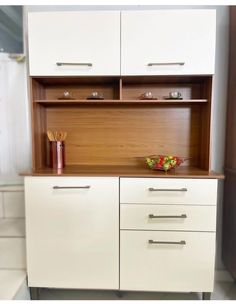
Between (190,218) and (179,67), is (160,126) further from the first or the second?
(190,218)

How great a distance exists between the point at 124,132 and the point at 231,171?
81 centimetres

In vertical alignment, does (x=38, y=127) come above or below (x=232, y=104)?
below

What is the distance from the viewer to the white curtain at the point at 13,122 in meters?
1.71

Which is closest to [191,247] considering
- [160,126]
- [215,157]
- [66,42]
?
[215,157]

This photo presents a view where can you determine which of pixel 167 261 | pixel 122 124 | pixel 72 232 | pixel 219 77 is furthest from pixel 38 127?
pixel 219 77

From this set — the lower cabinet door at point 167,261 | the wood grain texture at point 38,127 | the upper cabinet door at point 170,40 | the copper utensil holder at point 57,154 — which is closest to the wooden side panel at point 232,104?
the upper cabinet door at point 170,40

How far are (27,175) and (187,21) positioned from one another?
137cm

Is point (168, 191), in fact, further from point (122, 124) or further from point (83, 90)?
point (83, 90)

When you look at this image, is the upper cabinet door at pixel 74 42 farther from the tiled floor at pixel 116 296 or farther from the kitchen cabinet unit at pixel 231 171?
the tiled floor at pixel 116 296

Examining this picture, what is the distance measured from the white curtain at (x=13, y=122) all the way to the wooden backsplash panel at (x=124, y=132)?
245 mm

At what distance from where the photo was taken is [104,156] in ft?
5.61

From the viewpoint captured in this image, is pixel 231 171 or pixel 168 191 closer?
pixel 168 191

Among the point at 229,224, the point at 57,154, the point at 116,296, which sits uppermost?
the point at 57,154

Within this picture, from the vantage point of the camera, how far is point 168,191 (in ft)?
4.36
